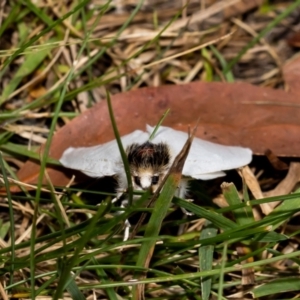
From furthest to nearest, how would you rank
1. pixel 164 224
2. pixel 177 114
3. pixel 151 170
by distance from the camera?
pixel 177 114 < pixel 164 224 < pixel 151 170

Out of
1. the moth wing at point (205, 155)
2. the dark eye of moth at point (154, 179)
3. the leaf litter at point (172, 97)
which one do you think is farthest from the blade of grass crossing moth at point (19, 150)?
the dark eye of moth at point (154, 179)

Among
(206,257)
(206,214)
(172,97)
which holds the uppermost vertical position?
(172,97)

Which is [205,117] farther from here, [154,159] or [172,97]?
[154,159]

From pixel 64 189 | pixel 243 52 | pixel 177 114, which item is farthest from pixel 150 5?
pixel 64 189

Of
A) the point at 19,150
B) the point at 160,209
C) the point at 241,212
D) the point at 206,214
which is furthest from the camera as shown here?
the point at 19,150

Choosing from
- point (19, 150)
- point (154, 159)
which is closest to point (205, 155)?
point (154, 159)

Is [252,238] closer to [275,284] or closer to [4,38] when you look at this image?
[275,284]

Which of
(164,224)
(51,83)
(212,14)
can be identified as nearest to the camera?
(164,224)

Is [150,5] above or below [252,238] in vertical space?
above
